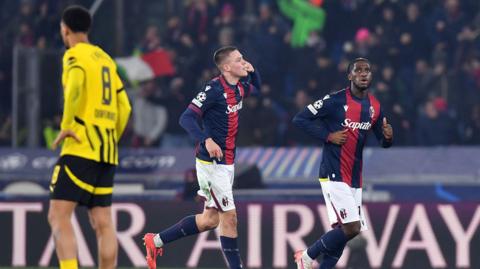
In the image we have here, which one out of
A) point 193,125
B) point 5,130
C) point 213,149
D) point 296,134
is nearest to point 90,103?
point 213,149

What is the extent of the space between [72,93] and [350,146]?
299 cm

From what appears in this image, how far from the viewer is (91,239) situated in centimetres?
1430

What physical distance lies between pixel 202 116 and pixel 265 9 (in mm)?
7729

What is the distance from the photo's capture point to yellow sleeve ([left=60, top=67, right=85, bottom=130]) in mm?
9156

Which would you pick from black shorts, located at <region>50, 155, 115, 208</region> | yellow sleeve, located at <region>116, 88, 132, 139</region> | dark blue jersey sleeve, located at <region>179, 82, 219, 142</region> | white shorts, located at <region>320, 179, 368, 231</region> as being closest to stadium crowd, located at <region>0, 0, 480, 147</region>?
white shorts, located at <region>320, 179, 368, 231</region>

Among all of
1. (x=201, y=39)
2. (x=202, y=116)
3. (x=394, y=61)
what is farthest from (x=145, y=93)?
(x=202, y=116)

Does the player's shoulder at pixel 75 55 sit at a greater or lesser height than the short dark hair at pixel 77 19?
lesser

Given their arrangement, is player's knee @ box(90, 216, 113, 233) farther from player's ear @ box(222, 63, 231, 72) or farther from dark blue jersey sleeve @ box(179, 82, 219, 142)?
player's ear @ box(222, 63, 231, 72)

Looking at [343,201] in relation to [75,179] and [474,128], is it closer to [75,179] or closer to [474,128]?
[75,179]

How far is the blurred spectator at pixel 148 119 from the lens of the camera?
19.1 m

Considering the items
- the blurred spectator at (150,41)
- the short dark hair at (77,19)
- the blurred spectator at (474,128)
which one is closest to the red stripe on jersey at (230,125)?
the short dark hair at (77,19)

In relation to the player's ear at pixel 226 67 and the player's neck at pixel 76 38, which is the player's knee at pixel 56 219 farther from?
the player's ear at pixel 226 67

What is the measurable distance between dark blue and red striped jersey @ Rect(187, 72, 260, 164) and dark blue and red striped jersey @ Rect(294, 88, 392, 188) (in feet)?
2.07

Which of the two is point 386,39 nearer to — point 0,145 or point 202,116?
point 0,145
